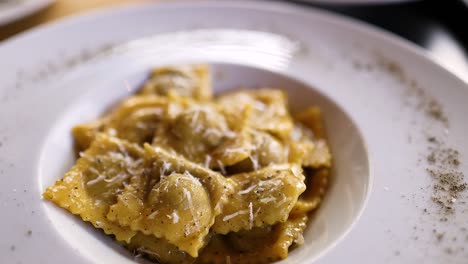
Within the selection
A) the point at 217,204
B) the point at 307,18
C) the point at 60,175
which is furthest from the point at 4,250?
the point at 307,18

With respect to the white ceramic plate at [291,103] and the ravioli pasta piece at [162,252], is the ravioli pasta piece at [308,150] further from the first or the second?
the ravioli pasta piece at [162,252]

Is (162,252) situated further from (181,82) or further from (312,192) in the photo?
(181,82)

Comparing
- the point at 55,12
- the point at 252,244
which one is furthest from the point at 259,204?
the point at 55,12

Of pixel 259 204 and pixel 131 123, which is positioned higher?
pixel 259 204

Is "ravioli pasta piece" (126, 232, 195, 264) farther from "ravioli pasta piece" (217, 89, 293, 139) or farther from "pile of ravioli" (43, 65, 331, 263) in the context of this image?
"ravioli pasta piece" (217, 89, 293, 139)

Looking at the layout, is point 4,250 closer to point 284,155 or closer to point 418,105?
point 284,155

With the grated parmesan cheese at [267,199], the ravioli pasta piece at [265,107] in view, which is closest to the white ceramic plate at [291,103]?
the ravioli pasta piece at [265,107]

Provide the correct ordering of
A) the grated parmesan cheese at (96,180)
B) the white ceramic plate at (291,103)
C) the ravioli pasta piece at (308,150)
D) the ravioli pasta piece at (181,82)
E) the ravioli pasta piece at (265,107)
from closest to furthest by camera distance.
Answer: the white ceramic plate at (291,103)
the grated parmesan cheese at (96,180)
the ravioli pasta piece at (308,150)
the ravioli pasta piece at (265,107)
the ravioli pasta piece at (181,82)

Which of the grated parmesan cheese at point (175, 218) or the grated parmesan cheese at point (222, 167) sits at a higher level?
the grated parmesan cheese at point (222, 167)
